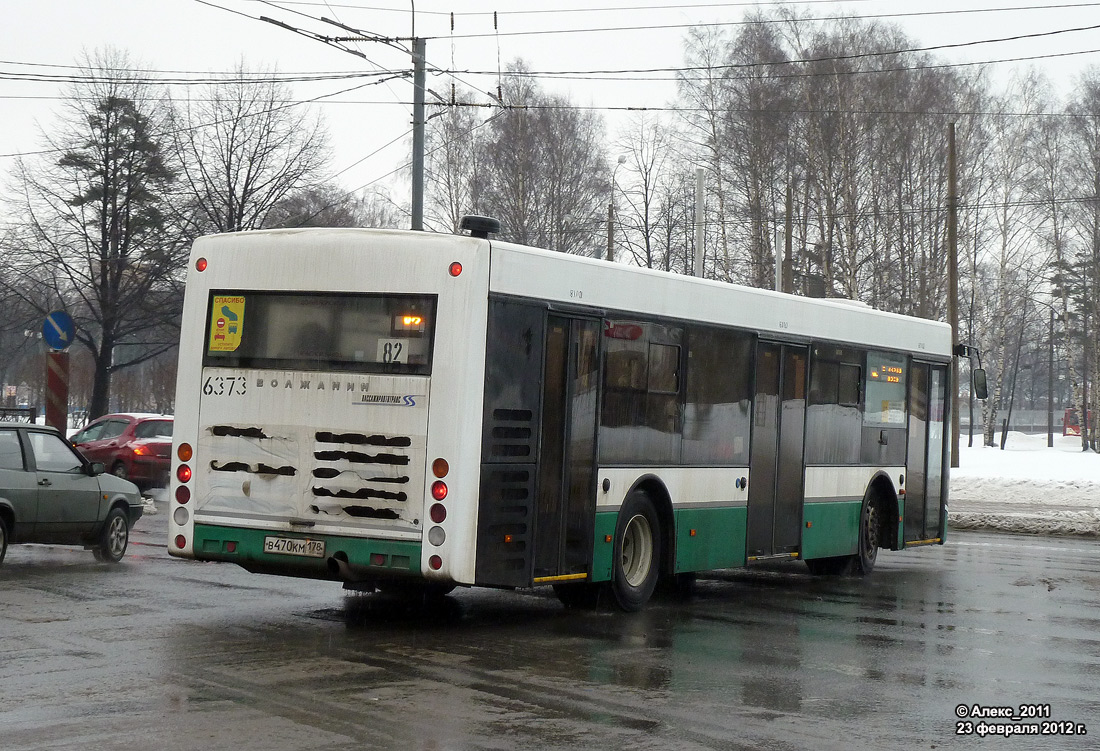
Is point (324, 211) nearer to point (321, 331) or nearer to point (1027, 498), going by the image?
point (1027, 498)

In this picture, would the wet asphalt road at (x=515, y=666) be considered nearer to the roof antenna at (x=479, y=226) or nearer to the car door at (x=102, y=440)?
the roof antenna at (x=479, y=226)

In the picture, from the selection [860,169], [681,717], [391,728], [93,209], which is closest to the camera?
[391,728]

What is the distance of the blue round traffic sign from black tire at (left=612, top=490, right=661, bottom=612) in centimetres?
1005

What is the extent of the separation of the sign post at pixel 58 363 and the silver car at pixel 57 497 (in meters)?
4.23

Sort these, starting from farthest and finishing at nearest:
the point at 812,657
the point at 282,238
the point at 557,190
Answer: the point at 557,190, the point at 282,238, the point at 812,657

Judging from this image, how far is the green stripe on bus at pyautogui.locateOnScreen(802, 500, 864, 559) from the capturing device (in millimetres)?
14352

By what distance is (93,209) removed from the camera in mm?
40625

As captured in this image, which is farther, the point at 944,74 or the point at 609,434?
the point at 944,74

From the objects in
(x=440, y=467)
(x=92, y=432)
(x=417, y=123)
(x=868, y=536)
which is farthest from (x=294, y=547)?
(x=92, y=432)

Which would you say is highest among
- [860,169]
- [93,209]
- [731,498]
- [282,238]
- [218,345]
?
[860,169]

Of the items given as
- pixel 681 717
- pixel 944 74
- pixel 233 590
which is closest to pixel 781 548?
pixel 233 590

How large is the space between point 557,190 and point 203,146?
1662cm

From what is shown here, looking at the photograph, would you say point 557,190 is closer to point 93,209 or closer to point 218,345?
point 93,209

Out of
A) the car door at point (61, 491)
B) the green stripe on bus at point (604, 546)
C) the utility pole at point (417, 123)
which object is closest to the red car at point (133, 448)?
the utility pole at point (417, 123)
